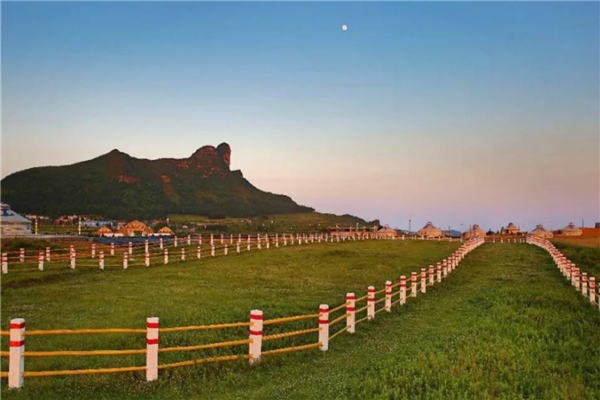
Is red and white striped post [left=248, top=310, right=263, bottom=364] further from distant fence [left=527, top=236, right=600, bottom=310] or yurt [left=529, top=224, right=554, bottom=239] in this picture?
yurt [left=529, top=224, right=554, bottom=239]

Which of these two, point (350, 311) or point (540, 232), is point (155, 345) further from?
point (540, 232)

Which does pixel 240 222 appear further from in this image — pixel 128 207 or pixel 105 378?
pixel 105 378

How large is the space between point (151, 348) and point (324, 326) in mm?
4674

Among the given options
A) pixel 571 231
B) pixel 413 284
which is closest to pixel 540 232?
pixel 571 231

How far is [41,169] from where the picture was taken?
190 m

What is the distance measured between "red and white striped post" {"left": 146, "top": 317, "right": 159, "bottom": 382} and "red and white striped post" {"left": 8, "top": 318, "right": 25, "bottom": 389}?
212 cm

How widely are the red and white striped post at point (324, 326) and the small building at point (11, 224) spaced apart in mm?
60694

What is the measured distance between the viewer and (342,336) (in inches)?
658

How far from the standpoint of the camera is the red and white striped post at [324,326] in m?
14.7

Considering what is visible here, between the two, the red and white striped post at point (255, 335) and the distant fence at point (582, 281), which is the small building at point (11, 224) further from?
the red and white striped post at point (255, 335)

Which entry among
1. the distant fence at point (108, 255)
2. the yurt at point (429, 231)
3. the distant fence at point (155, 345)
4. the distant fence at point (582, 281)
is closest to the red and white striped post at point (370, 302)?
the distant fence at point (155, 345)

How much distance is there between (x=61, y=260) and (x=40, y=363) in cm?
2761

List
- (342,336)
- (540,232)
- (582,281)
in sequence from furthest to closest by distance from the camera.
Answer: (540,232) < (582,281) < (342,336)

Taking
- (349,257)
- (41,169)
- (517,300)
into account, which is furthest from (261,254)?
(41,169)
